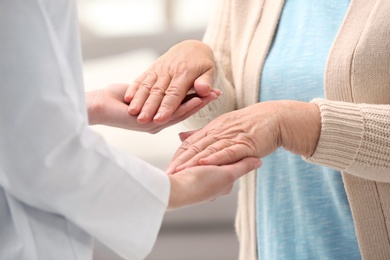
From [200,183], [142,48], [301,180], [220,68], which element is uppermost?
[200,183]

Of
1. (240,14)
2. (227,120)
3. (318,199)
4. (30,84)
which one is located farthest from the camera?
(240,14)

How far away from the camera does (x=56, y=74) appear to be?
26.0 inches

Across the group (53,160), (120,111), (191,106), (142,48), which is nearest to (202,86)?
(191,106)

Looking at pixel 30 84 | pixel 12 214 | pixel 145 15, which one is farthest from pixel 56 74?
pixel 145 15

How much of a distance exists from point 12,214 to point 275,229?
62 centimetres

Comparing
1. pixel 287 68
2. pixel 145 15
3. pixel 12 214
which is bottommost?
pixel 145 15

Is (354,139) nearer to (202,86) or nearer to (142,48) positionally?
(202,86)

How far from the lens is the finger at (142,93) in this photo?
108cm

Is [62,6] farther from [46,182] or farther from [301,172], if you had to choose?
[301,172]

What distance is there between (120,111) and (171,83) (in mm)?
96

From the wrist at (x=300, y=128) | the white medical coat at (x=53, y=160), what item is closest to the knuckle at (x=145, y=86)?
the wrist at (x=300, y=128)

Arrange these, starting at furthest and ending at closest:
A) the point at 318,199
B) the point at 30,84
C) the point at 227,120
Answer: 1. the point at 318,199
2. the point at 227,120
3. the point at 30,84

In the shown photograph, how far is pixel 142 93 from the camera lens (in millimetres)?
1104

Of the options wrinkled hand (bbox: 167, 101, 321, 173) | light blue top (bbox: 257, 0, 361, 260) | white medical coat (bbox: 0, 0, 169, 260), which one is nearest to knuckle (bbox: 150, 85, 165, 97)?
wrinkled hand (bbox: 167, 101, 321, 173)
